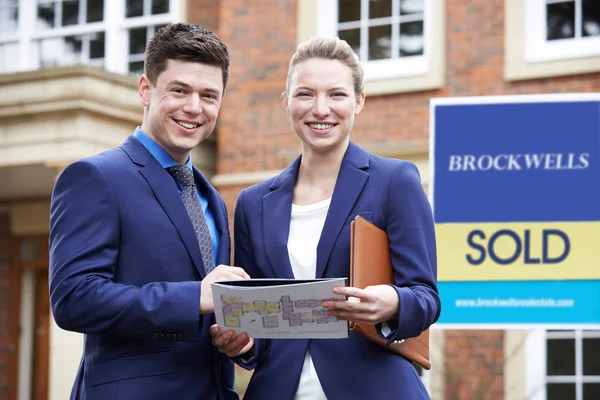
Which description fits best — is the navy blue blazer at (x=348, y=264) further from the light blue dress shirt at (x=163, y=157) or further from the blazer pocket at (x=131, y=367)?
the blazer pocket at (x=131, y=367)

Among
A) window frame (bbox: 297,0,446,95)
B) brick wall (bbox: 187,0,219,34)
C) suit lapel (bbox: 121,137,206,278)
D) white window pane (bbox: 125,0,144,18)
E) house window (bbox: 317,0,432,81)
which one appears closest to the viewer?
suit lapel (bbox: 121,137,206,278)

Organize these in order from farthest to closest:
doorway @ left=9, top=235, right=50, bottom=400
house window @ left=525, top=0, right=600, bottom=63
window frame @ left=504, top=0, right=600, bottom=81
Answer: doorway @ left=9, top=235, right=50, bottom=400
house window @ left=525, top=0, right=600, bottom=63
window frame @ left=504, top=0, right=600, bottom=81

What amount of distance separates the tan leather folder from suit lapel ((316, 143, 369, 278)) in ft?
0.48

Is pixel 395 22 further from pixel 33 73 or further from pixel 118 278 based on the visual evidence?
pixel 118 278

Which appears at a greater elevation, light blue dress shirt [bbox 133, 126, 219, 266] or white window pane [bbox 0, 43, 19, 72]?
white window pane [bbox 0, 43, 19, 72]

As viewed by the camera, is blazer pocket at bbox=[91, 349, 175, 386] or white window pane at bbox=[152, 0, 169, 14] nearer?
blazer pocket at bbox=[91, 349, 175, 386]

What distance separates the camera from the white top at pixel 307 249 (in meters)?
Answer: 3.36

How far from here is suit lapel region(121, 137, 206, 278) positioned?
335 cm

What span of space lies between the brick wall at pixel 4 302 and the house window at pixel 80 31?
1890mm

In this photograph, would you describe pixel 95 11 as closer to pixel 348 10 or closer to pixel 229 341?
pixel 348 10

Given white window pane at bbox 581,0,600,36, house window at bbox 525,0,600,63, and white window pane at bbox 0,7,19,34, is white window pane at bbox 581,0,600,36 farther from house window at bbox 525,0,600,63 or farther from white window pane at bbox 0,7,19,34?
white window pane at bbox 0,7,19,34

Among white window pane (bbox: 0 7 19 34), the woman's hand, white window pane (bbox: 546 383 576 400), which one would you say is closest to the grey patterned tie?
the woman's hand

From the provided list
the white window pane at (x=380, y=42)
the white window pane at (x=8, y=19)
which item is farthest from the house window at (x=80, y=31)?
the white window pane at (x=380, y=42)

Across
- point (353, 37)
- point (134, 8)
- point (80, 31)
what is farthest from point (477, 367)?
point (80, 31)
